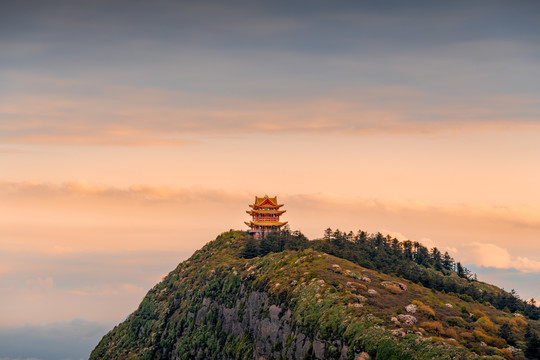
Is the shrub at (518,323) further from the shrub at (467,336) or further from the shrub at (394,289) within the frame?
the shrub at (394,289)

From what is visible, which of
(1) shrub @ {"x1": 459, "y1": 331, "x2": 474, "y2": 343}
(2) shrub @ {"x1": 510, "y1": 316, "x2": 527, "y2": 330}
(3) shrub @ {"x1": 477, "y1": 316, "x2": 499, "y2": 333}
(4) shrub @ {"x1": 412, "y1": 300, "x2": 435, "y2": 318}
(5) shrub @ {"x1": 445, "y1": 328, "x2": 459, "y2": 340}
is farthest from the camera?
(2) shrub @ {"x1": 510, "y1": 316, "x2": 527, "y2": 330}

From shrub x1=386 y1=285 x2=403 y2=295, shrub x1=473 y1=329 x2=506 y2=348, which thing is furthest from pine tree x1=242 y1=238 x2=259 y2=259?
shrub x1=473 y1=329 x2=506 y2=348

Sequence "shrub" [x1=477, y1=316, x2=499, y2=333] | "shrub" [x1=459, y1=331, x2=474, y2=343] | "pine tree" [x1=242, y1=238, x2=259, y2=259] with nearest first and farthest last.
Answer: "shrub" [x1=459, y1=331, x2=474, y2=343] → "shrub" [x1=477, y1=316, x2=499, y2=333] → "pine tree" [x1=242, y1=238, x2=259, y2=259]

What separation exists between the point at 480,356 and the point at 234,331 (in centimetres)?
8629

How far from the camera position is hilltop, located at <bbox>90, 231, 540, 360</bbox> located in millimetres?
95375

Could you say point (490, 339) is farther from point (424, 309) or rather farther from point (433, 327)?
point (424, 309)

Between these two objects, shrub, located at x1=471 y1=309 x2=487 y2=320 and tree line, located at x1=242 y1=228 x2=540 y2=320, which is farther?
tree line, located at x1=242 y1=228 x2=540 y2=320

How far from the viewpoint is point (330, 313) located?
363 feet

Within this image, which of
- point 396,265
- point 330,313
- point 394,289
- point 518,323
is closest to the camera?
point 330,313

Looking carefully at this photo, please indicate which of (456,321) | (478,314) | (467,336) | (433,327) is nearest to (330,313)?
(433,327)

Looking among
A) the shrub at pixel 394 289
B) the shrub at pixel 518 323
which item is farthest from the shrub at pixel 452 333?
the shrub at pixel 394 289

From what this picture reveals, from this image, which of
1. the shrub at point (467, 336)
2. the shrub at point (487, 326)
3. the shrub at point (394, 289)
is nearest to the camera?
the shrub at point (467, 336)

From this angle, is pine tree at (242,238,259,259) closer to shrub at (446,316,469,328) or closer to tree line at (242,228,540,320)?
tree line at (242,228,540,320)

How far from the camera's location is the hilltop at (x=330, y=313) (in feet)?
313
